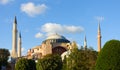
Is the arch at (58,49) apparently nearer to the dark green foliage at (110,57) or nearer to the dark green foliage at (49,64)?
the dark green foliage at (49,64)

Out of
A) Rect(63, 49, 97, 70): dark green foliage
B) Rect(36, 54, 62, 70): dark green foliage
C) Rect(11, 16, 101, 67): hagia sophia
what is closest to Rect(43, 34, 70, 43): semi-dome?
Rect(11, 16, 101, 67): hagia sophia

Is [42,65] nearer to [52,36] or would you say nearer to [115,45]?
[115,45]

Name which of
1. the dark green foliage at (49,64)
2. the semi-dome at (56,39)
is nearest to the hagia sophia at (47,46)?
the semi-dome at (56,39)

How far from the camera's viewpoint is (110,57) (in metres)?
17.3

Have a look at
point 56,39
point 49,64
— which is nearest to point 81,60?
point 49,64

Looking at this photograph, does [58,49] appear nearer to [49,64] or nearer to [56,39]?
[56,39]

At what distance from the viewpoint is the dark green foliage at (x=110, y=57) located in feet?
56.4

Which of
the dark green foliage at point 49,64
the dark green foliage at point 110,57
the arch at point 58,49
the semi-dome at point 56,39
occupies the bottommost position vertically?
the dark green foliage at point 110,57

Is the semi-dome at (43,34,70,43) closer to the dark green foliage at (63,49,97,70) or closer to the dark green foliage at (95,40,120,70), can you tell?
the dark green foliage at (63,49,97,70)

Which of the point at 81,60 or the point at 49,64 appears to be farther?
Result: the point at 49,64

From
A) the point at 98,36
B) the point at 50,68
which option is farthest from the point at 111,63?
the point at 98,36

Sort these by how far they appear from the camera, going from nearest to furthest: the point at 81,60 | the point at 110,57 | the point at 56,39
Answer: the point at 110,57 < the point at 81,60 < the point at 56,39

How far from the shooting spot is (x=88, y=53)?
42688 mm

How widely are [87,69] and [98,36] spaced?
27.6 metres
